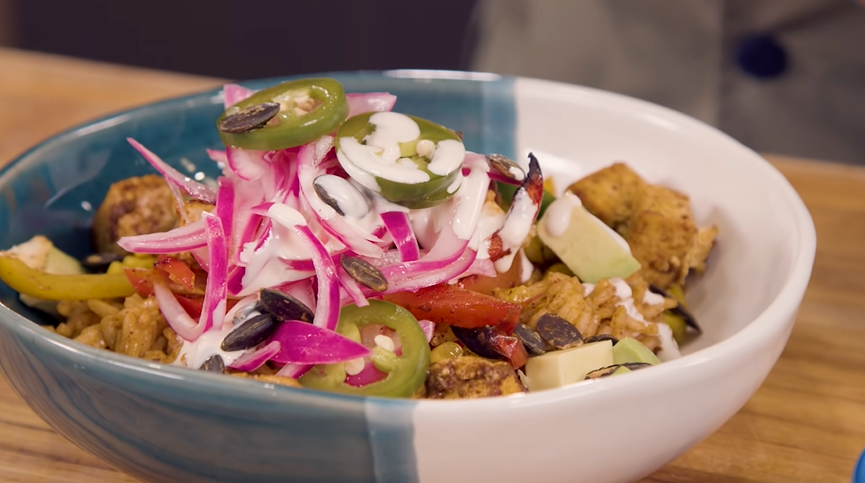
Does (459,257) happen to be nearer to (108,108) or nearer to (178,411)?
(178,411)

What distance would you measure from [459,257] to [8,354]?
892mm

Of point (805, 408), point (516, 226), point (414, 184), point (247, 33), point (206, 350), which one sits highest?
point (414, 184)

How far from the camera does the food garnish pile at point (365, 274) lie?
159cm

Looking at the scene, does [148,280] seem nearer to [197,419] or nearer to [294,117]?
[294,117]

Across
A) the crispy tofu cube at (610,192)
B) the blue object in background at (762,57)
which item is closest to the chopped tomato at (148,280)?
the crispy tofu cube at (610,192)

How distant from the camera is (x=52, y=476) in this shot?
176 centimetres

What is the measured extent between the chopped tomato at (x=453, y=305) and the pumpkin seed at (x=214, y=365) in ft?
1.16

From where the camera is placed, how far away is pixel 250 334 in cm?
160

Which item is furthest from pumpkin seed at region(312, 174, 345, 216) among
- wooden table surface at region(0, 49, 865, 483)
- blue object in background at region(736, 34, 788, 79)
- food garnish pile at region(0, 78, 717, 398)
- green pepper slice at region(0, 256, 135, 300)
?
blue object in background at region(736, 34, 788, 79)

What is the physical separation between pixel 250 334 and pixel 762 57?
11.2 feet

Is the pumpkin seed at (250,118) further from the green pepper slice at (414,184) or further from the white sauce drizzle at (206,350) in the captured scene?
the white sauce drizzle at (206,350)

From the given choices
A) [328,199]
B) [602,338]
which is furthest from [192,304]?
[602,338]

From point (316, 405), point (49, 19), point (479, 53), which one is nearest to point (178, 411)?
point (316, 405)

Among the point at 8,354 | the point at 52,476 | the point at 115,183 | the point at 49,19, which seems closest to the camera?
the point at 8,354
